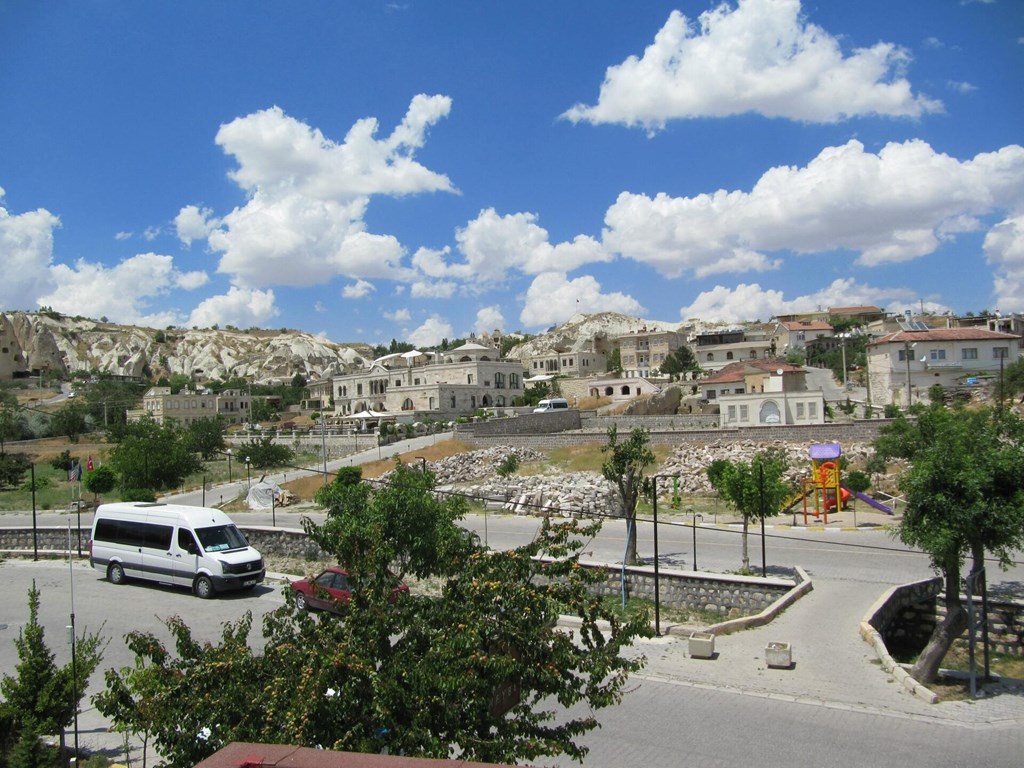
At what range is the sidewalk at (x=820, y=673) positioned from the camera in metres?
11.4

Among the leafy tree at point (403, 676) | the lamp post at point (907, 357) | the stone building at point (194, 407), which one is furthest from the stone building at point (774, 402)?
the stone building at point (194, 407)

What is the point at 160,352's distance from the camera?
172875 mm

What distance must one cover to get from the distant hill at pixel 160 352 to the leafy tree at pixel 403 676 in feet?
495

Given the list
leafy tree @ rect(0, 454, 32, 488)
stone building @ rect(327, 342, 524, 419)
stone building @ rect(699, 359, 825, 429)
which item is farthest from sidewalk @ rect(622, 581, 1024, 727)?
stone building @ rect(327, 342, 524, 419)

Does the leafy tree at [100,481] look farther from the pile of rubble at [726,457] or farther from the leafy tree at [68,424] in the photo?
the leafy tree at [68,424]

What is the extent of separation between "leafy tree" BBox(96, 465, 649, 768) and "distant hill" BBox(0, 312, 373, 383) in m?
151

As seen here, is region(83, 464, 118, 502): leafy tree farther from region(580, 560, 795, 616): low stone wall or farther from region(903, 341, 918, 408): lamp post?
region(903, 341, 918, 408): lamp post

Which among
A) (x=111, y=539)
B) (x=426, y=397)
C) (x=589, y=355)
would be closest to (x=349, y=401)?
(x=426, y=397)

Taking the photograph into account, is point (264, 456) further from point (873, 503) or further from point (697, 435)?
point (873, 503)

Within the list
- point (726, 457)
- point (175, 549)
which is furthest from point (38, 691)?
point (726, 457)

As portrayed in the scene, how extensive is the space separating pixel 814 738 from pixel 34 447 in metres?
82.3

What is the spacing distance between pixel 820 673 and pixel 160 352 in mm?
182785

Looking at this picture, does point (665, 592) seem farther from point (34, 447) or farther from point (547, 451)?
point (34, 447)

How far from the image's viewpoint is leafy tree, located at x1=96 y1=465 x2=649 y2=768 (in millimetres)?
5777
